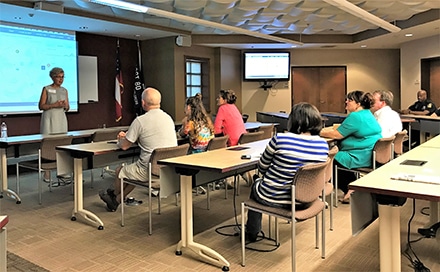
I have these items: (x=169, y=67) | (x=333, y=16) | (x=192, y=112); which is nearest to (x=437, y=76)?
(x=333, y=16)

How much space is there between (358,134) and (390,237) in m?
2.22

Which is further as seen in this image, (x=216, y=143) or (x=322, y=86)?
(x=322, y=86)

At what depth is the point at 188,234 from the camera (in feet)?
9.86

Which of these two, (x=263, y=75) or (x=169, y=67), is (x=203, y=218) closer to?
(x=169, y=67)

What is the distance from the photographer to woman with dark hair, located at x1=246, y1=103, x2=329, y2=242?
2.53m

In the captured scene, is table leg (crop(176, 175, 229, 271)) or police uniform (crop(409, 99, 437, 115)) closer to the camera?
table leg (crop(176, 175, 229, 271))

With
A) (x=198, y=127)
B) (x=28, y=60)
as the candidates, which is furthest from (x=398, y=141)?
(x=28, y=60)

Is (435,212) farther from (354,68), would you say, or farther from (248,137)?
(354,68)

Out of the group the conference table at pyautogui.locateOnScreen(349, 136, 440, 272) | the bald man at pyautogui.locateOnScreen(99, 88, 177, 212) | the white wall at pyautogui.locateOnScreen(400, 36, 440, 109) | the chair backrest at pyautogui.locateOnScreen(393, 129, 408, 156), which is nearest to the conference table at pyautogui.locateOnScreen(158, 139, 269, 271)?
the bald man at pyautogui.locateOnScreen(99, 88, 177, 212)

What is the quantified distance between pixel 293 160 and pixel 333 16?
5607 millimetres

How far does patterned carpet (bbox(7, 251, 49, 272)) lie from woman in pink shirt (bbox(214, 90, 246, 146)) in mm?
2561

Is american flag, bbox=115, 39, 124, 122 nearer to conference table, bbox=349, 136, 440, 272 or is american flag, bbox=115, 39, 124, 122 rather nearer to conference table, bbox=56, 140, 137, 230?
conference table, bbox=56, 140, 137, 230

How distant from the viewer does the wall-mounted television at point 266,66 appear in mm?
10539

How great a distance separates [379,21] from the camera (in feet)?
21.6
